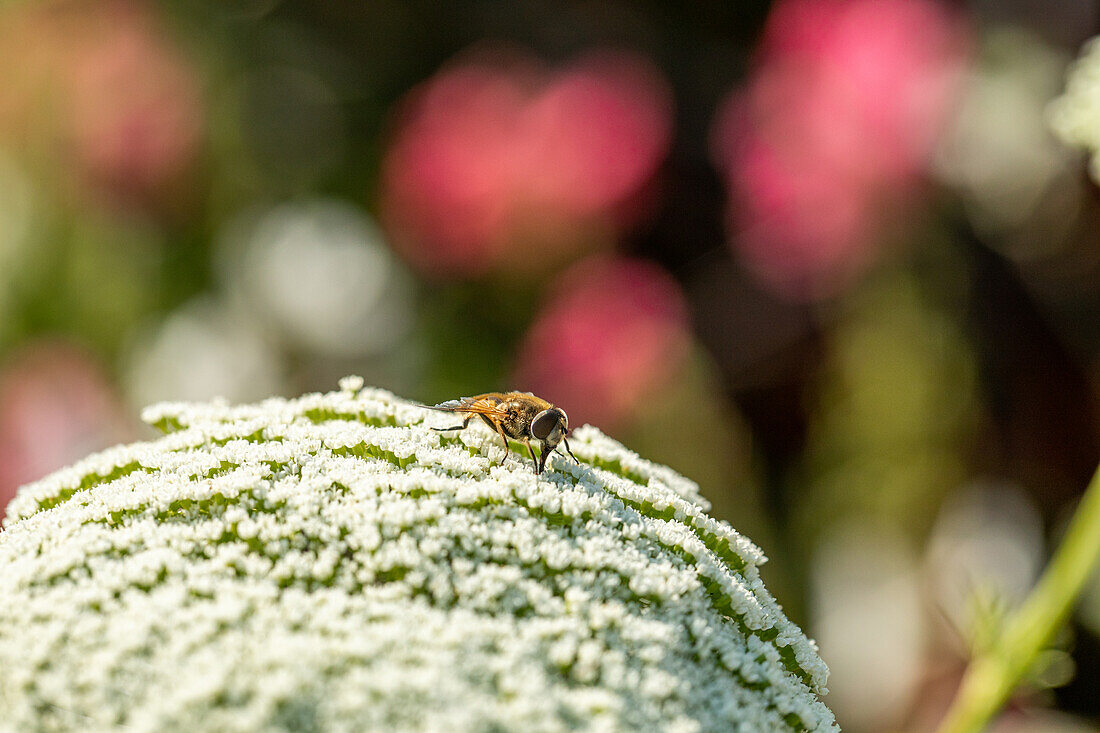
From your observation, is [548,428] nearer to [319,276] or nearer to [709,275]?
[709,275]

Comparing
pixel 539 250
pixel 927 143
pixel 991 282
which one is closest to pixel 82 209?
pixel 539 250

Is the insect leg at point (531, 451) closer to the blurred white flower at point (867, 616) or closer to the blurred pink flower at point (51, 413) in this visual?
the blurred white flower at point (867, 616)

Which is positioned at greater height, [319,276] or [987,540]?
[319,276]

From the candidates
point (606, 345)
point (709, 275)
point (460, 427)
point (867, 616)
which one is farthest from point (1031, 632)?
point (709, 275)

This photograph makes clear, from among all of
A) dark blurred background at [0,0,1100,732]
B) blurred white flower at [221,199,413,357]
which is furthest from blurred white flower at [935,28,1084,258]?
blurred white flower at [221,199,413,357]

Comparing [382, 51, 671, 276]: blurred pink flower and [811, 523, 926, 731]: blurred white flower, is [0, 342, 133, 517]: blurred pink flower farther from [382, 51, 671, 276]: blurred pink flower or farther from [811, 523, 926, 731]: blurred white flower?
[811, 523, 926, 731]: blurred white flower

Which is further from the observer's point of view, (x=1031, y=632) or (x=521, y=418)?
(x=1031, y=632)

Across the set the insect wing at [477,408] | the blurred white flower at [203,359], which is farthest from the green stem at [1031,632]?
the blurred white flower at [203,359]

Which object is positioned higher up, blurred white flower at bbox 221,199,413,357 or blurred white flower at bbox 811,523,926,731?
blurred white flower at bbox 221,199,413,357
